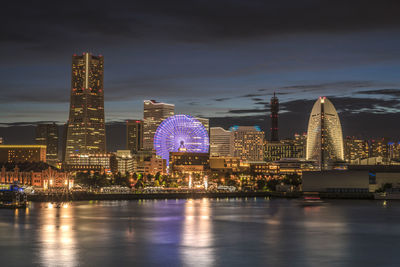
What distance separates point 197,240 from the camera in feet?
195

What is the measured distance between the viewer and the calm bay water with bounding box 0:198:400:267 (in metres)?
47.7

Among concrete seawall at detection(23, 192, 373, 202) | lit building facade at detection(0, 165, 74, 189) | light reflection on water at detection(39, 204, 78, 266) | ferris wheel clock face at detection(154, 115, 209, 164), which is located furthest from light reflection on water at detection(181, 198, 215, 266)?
ferris wheel clock face at detection(154, 115, 209, 164)

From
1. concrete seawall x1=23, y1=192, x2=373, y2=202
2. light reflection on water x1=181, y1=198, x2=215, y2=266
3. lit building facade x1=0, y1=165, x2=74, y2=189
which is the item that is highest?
lit building facade x1=0, y1=165, x2=74, y2=189

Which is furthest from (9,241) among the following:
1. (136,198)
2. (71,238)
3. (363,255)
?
(136,198)

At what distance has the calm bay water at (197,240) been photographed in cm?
4772

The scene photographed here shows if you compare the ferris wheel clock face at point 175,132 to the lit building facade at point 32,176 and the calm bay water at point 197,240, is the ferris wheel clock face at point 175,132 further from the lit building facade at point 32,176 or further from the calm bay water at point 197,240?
the calm bay water at point 197,240

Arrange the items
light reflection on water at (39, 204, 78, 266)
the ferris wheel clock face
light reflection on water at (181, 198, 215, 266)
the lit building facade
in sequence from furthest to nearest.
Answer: the ferris wheel clock face → the lit building facade → light reflection on water at (181, 198, 215, 266) → light reflection on water at (39, 204, 78, 266)

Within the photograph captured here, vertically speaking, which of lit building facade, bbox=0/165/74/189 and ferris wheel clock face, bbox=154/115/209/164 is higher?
ferris wheel clock face, bbox=154/115/209/164

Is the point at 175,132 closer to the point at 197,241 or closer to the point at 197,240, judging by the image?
the point at 197,240

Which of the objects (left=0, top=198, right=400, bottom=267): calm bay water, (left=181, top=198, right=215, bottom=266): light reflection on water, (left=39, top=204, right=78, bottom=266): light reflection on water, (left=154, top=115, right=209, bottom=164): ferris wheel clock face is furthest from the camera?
(left=154, top=115, right=209, bottom=164): ferris wheel clock face

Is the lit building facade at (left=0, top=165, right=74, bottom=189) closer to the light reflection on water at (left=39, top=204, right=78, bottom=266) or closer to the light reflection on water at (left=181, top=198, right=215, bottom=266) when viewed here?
the light reflection on water at (left=39, top=204, right=78, bottom=266)

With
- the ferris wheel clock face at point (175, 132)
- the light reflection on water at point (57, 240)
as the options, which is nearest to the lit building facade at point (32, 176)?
the ferris wheel clock face at point (175, 132)

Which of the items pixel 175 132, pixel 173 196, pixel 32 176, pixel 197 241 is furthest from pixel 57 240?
pixel 175 132

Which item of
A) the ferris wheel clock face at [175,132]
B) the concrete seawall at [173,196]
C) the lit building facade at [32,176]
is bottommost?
the concrete seawall at [173,196]
